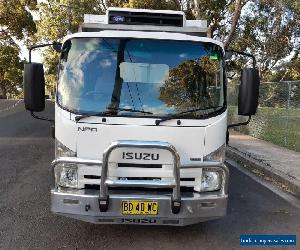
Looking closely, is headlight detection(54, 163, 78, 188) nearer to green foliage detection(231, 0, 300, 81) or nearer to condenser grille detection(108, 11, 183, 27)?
condenser grille detection(108, 11, 183, 27)

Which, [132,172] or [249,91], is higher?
[249,91]

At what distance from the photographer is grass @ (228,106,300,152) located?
48.9ft

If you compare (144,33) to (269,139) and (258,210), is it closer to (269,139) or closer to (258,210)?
(258,210)

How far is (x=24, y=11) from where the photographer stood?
133 feet

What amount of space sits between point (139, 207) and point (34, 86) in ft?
5.91

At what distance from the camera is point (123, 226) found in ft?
18.9

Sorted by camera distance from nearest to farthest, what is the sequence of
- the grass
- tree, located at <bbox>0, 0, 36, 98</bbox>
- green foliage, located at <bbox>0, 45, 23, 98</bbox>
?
the grass → tree, located at <bbox>0, 0, 36, 98</bbox> → green foliage, located at <bbox>0, 45, 23, 98</bbox>

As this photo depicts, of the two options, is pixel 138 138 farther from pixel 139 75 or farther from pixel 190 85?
pixel 190 85

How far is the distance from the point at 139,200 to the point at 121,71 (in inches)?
57.3

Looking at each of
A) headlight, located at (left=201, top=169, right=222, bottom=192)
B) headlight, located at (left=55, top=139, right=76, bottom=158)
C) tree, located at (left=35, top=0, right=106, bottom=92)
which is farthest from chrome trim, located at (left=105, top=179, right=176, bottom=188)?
tree, located at (left=35, top=0, right=106, bottom=92)

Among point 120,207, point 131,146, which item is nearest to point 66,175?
point 120,207

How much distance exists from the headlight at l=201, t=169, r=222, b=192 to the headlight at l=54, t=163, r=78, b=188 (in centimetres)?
140

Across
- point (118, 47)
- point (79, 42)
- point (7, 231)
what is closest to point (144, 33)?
point (118, 47)

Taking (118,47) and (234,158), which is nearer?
(118,47)
